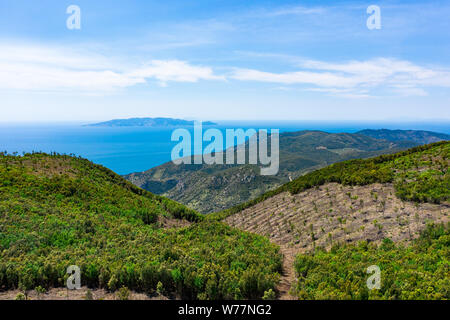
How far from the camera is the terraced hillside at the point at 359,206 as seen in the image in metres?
15.1

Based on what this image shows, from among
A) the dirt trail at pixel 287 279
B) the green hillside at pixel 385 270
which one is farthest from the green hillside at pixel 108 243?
the green hillside at pixel 385 270

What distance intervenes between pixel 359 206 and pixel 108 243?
16.8 metres

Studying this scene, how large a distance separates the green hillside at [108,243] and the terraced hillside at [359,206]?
7.30ft

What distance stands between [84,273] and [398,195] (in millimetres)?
19410

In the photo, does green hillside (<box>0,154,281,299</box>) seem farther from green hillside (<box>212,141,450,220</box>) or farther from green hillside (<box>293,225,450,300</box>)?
green hillside (<box>212,141,450,220</box>)

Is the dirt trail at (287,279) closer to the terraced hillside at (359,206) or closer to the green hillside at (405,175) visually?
the terraced hillside at (359,206)

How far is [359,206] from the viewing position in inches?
745

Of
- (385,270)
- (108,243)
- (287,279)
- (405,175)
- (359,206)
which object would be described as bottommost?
(287,279)

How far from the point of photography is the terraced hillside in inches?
596

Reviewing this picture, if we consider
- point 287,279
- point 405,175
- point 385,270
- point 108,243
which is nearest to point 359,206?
point 405,175

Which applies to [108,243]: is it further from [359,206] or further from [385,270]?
[359,206]

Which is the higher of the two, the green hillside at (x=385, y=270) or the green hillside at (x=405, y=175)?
the green hillside at (x=405, y=175)

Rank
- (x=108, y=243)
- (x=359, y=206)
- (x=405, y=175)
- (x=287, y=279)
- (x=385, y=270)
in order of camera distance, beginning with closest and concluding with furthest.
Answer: (x=385, y=270), (x=287, y=279), (x=108, y=243), (x=359, y=206), (x=405, y=175)
